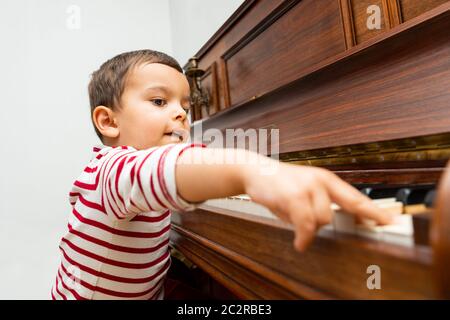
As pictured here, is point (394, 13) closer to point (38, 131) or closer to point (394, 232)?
point (394, 232)

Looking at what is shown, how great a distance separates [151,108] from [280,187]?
519mm

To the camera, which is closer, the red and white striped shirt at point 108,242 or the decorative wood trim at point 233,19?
the red and white striped shirt at point 108,242

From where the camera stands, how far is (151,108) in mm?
764

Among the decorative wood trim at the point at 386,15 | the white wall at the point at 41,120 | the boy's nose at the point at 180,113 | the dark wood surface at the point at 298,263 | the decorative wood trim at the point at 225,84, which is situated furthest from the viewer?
the white wall at the point at 41,120

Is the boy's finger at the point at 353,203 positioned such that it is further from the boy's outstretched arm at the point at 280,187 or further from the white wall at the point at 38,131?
the white wall at the point at 38,131

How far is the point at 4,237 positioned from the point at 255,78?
1924 mm

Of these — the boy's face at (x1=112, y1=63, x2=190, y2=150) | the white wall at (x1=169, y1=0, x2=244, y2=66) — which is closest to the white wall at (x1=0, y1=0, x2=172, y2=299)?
the white wall at (x1=169, y1=0, x2=244, y2=66)

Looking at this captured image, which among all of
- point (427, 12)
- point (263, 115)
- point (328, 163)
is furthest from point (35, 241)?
point (427, 12)

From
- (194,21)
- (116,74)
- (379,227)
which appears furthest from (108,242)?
(194,21)

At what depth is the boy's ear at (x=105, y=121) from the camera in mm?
810

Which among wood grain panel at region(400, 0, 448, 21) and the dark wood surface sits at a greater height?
wood grain panel at region(400, 0, 448, 21)

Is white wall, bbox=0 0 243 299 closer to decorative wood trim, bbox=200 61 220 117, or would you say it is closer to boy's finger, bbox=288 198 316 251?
decorative wood trim, bbox=200 61 220 117

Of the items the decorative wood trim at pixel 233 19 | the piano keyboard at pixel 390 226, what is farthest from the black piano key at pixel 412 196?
the decorative wood trim at pixel 233 19

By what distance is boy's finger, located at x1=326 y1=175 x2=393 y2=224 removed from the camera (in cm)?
30
